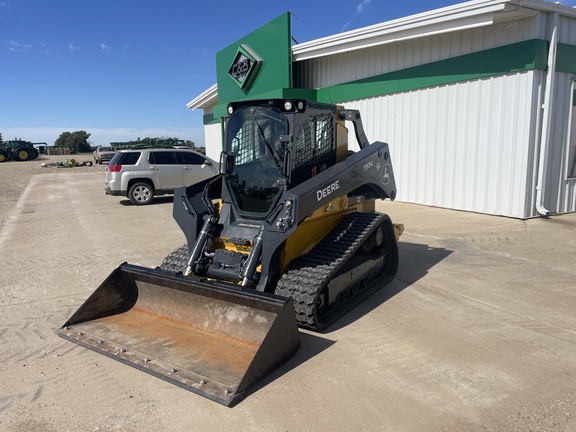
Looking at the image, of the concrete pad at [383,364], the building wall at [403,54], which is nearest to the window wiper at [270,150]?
the concrete pad at [383,364]

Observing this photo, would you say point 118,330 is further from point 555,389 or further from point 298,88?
point 298,88

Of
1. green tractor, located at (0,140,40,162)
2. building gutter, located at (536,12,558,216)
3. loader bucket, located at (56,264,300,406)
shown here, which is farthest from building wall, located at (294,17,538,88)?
green tractor, located at (0,140,40,162)

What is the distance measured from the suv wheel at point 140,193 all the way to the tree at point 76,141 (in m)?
69.5

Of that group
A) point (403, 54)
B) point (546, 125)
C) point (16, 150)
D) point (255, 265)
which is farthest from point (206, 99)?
point (16, 150)

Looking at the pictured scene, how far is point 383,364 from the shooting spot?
12.7 feet

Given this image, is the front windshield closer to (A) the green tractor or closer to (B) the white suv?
(B) the white suv

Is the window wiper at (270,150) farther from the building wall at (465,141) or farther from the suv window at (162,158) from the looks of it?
the suv window at (162,158)

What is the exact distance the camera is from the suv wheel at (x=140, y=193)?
14.4m

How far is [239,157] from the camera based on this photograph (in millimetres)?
5402

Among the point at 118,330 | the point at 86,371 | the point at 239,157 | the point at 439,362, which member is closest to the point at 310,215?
the point at 239,157

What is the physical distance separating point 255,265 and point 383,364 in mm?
1506

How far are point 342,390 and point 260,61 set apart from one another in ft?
51.6

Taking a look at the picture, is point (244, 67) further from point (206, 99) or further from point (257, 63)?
point (206, 99)

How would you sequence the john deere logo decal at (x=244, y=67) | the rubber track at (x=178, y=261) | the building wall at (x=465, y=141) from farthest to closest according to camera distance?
1. the john deere logo decal at (x=244, y=67)
2. the building wall at (x=465, y=141)
3. the rubber track at (x=178, y=261)
